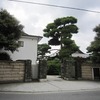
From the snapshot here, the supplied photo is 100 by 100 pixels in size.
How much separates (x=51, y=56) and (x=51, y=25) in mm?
7628

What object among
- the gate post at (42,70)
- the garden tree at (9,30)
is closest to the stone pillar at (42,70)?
the gate post at (42,70)

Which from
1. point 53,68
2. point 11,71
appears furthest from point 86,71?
point 53,68

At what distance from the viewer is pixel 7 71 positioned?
17.5 metres

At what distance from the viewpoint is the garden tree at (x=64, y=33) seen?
32219 mm

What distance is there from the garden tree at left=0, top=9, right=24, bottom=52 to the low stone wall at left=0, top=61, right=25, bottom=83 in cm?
146

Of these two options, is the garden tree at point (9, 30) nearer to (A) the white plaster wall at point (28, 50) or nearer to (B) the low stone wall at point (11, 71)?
(B) the low stone wall at point (11, 71)

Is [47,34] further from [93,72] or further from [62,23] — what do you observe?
[93,72]

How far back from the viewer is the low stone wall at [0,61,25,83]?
17297 millimetres

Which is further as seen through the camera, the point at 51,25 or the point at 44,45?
the point at 44,45

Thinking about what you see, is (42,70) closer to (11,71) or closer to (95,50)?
(11,71)

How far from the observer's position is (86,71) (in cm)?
2114

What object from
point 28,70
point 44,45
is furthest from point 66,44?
point 28,70

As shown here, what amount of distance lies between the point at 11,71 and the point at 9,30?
3910mm

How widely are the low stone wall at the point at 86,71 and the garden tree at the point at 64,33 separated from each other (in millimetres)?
10220
